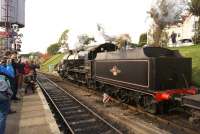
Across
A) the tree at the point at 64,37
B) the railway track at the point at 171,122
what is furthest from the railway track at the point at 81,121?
the tree at the point at 64,37

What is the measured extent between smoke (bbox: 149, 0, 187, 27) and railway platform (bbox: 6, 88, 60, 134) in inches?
1165

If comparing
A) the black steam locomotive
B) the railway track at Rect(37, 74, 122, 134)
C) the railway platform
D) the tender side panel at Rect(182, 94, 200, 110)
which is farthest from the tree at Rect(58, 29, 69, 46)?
the tender side panel at Rect(182, 94, 200, 110)

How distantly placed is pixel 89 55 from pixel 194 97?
14364 mm

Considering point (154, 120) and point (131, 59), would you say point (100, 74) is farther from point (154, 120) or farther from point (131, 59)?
point (154, 120)

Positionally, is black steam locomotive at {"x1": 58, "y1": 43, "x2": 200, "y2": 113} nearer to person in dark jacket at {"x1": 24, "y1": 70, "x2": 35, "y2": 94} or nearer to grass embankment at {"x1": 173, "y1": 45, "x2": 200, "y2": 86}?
person in dark jacket at {"x1": 24, "y1": 70, "x2": 35, "y2": 94}

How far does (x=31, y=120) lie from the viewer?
10641 millimetres

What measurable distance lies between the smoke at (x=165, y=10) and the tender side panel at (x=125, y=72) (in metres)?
24.6

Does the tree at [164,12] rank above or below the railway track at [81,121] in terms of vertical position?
above

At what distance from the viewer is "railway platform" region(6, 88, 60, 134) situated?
9.21 metres

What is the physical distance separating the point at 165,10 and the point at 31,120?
111 ft

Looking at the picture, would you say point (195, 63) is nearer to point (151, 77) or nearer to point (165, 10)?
point (151, 77)

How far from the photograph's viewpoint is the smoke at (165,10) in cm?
4103

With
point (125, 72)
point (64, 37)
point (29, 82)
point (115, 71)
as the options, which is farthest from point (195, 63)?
point (64, 37)

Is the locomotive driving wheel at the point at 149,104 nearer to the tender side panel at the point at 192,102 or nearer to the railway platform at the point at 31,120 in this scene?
the railway platform at the point at 31,120
